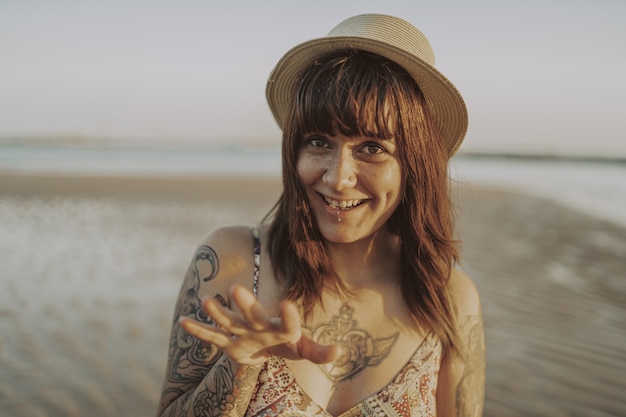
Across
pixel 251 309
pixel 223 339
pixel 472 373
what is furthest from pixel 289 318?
pixel 472 373

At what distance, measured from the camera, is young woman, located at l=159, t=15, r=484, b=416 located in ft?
6.31

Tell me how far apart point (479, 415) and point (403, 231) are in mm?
813

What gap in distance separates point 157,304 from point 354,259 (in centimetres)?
433

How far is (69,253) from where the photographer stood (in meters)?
7.97

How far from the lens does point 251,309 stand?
1.38 m

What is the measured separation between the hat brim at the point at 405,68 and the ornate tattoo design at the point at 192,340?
2.47ft

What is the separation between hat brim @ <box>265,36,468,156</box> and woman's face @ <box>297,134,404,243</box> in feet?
0.92

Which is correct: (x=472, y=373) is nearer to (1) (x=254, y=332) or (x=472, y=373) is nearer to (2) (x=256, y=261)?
(2) (x=256, y=261)

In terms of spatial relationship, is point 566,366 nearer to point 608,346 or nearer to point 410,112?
point 608,346

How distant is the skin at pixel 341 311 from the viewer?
194 centimetres

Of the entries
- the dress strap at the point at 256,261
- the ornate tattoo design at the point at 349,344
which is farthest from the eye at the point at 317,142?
the ornate tattoo design at the point at 349,344

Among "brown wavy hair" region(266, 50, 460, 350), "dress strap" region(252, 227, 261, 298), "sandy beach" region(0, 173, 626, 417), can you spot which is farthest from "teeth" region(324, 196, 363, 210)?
"sandy beach" region(0, 173, 626, 417)

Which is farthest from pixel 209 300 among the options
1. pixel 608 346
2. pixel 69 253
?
pixel 69 253

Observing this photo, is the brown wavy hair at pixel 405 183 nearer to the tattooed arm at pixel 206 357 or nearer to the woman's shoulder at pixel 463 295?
the woman's shoulder at pixel 463 295
